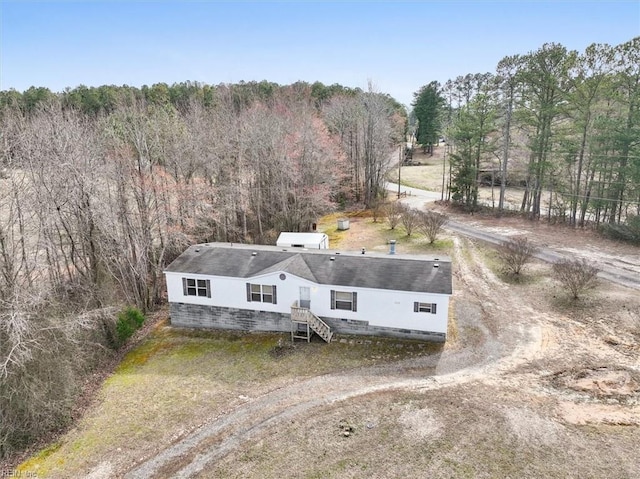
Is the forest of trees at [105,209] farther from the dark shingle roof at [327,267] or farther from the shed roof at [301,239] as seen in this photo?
the shed roof at [301,239]

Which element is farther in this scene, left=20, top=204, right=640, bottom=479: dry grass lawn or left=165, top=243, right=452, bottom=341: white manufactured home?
left=165, top=243, right=452, bottom=341: white manufactured home

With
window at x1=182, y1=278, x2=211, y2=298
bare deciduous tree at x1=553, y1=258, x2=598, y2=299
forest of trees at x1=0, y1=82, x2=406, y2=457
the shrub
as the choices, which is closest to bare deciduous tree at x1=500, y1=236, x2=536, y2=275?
bare deciduous tree at x1=553, y1=258, x2=598, y2=299

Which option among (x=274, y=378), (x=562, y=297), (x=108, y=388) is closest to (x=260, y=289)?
(x=274, y=378)

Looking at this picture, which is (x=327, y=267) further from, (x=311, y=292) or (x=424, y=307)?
(x=424, y=307)

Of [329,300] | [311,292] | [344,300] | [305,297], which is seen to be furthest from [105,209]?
[344,300]

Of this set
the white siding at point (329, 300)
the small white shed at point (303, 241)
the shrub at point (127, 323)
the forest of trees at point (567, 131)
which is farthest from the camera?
the forest of trees at point (567, 131)

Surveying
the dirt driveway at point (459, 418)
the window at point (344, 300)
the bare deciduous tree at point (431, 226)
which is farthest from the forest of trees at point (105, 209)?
the window at point (344, 300)

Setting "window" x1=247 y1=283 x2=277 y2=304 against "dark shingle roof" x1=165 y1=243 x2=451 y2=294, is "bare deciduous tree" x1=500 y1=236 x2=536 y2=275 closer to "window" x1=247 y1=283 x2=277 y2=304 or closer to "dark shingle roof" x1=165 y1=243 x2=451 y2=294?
"dark shingle roof" x1=165 y1=243 x2=451 y2=294

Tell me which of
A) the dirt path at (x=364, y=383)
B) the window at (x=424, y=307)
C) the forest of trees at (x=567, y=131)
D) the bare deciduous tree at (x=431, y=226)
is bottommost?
the dirt path at (x=364, y=383)

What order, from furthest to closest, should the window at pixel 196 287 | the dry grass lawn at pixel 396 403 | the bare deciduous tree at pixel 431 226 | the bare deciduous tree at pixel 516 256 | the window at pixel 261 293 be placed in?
the bare deciduous tree at pixel 431 226 < the bare deciduous tree at pixel 516 256 < the window at pixel 196 287 < the window at pixel 261 293 < the dry grass lawn at pixel 396 403
